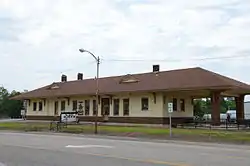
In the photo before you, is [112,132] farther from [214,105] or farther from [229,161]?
[229,161]

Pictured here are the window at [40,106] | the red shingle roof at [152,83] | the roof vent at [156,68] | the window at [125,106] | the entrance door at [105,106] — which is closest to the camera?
the red shingle roof at [152,83]

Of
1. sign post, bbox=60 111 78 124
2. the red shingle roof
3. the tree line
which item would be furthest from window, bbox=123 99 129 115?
the tree line

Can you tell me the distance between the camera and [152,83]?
4612cm

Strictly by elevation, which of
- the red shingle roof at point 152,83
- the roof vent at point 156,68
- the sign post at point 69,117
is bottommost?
the sign post at point 69,117

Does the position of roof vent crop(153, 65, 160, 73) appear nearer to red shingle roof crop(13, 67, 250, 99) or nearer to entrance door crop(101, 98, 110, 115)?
red shingle roof crop(13, 67, 250, 99)

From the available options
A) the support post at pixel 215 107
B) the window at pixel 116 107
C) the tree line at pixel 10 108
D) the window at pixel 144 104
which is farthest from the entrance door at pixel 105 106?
the tree line at pixel 10 108

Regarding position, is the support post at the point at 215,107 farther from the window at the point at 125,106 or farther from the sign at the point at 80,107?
the sign at the point at 80,107

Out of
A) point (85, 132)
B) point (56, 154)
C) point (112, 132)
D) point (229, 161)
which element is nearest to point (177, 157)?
point (229, 161)

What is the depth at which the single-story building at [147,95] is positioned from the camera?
4103cm

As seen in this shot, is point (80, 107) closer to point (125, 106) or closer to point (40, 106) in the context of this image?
point (125, 106)

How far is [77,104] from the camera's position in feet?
179

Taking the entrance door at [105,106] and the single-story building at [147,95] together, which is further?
the entrance door at [105,106]

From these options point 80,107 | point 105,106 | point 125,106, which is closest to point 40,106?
point 80,107

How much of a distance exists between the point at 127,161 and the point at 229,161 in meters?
3.27
